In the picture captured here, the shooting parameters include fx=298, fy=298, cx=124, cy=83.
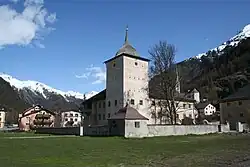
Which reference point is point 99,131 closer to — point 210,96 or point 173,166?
point 173,166

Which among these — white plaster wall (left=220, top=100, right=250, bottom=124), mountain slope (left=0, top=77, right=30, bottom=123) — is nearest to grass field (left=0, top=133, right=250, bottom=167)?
white plaster wall (left=220, top=100, right=250, bottom=124)

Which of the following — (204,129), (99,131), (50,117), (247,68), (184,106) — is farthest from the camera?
(247,68)

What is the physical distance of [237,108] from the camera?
61969 mm

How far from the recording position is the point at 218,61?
143375 mm

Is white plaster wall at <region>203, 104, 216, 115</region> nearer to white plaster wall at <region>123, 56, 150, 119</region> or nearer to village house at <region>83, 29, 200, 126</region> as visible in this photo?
village house at <region>83, 29, 200, 126</region>

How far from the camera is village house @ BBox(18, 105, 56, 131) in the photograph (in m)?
84.2

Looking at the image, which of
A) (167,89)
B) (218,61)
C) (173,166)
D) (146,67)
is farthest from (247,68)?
(173,166)

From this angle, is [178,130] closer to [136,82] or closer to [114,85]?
[136,82]

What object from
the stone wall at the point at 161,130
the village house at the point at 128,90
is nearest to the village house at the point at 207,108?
the village house at the point at 128,90

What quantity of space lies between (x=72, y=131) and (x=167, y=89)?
56.8 ft

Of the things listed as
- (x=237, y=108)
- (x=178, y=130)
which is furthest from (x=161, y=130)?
(x=237, y=108)

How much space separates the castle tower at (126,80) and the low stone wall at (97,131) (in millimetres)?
14123

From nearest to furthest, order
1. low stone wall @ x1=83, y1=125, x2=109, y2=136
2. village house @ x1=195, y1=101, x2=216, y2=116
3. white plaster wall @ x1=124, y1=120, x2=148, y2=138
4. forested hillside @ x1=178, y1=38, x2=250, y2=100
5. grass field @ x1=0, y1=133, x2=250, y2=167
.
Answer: grass field @ x1=0, y1=133, x2=250, y2=167 → white plaster wall @ x1=124, y1=120, x2=148, y2=138 → low stone wall @ x1=83, y1=125, x2=109, y2=136 → village house @ x1=195, y1=101, x2=216, y2=116 → forested hillside @ x1=178, y1=38, x2=250, y2=100

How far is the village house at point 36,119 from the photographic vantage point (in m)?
84.2
